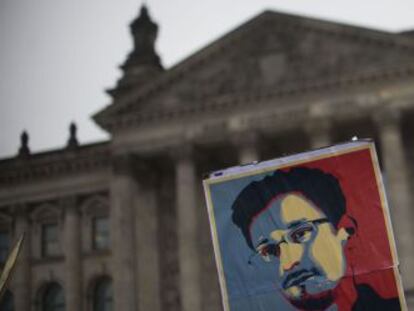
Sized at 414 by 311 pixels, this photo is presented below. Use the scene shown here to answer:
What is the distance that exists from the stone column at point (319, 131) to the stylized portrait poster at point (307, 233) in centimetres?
2693

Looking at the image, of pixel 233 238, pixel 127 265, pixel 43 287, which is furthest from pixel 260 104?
pixel 233 238

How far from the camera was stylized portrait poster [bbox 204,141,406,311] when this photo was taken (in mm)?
7680

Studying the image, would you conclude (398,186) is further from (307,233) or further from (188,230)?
(307,233)

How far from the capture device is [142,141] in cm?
3884

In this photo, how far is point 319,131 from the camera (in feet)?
115

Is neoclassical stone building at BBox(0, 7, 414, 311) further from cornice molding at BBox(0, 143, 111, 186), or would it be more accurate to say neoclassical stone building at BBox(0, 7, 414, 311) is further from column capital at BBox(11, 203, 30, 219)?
column capital at BBox(11, 203, 30, 219)

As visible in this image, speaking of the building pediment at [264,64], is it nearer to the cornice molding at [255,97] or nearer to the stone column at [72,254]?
the cornice molding at [255,97]

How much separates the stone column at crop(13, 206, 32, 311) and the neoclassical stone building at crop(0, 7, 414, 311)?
73 millimetres

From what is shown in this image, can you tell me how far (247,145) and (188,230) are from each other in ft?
15.9

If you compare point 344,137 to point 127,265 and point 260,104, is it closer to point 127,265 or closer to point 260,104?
point 260,104

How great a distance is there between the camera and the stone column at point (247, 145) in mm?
36031

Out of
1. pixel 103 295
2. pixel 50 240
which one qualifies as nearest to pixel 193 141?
pixel 103 295

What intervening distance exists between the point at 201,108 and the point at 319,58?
20.1ft

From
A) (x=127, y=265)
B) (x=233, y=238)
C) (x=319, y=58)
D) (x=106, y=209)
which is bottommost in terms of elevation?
(x=233, y=238)
